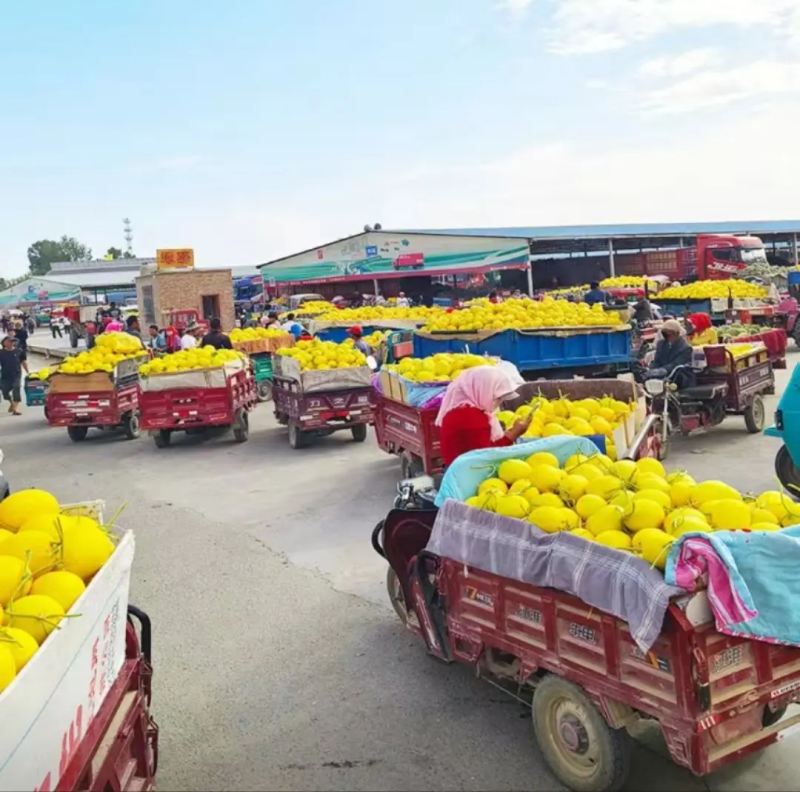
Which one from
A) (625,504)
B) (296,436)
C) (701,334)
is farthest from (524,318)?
(625,504)

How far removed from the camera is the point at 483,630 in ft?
15.1

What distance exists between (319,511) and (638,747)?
5667 mm

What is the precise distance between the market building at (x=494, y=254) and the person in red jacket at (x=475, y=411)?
38228mm

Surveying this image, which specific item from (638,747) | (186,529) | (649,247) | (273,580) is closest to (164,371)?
(186,529)

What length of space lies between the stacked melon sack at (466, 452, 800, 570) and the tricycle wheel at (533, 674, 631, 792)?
757mm

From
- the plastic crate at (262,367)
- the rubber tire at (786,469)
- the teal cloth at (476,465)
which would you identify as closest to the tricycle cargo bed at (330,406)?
the rubber tire at (786,469)

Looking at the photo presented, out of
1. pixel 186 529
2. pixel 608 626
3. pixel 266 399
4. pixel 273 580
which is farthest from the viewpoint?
pixel 266 399

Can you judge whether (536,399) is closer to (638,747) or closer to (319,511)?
(319,511)

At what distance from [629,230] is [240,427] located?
132ft

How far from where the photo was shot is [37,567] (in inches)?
138

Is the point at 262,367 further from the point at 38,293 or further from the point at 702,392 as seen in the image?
the point at 38,293

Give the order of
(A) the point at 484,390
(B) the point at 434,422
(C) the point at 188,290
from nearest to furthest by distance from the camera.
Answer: (A) the point at 484,390 < (B) the point at 434,422 < (C) the point at 188,290

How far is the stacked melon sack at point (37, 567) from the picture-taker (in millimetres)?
2912

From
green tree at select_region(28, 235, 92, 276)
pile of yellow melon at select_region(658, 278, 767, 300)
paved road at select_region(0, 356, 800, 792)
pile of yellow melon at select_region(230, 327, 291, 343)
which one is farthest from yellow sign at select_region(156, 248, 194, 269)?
green tree at select_region(28, 235, 92, 276)
